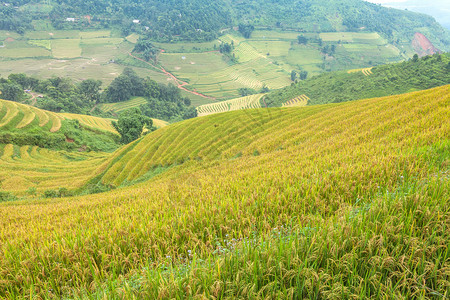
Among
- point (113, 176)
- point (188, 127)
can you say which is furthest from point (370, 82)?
point (113, 176)

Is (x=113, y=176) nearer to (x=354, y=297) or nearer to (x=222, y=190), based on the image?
(x=222, y=190)

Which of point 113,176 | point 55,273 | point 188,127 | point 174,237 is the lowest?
point 113,176

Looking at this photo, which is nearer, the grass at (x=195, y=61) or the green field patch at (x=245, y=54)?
the grass at (x=195, y=61)

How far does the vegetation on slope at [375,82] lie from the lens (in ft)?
253

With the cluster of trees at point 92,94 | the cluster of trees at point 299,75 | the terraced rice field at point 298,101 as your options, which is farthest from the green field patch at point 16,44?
the cluster of trees at point 299,75

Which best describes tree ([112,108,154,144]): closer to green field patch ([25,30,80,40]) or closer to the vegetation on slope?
the vegetation on slope

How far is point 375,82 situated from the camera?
290 ft

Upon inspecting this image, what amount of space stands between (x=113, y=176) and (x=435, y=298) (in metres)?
26.5

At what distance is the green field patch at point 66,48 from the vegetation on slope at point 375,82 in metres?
167

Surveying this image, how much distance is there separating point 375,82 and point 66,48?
221 m

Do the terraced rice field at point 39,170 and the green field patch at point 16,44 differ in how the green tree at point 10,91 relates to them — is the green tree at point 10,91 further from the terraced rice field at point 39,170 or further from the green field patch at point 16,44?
the green field patch at point 16,44

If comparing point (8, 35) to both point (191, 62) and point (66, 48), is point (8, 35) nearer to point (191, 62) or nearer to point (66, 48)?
point (66, 48)

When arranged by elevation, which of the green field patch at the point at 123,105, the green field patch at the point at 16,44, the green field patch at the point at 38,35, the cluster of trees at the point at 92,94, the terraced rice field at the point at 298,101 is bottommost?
the green field patch at the point at 123,105

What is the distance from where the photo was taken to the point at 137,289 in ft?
7.90
